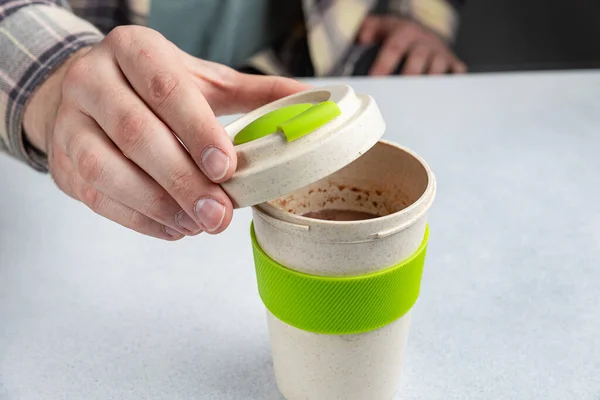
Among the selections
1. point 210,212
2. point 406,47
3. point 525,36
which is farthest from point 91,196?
point 525,36

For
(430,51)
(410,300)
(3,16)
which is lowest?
(430,51)

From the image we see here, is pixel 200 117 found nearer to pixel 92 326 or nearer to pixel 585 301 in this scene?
pixel 92 326

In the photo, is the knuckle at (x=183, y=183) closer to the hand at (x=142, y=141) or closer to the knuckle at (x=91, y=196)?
the hand at (x=142, y=141)

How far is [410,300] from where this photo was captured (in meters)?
0.56

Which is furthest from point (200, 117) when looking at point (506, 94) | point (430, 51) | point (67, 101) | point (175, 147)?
point (430, 51)

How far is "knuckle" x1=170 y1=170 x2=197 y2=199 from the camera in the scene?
0.52 meters

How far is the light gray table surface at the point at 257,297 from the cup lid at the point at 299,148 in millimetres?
218

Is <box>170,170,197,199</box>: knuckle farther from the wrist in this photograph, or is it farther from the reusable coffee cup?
the wrist

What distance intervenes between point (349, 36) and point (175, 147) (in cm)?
81

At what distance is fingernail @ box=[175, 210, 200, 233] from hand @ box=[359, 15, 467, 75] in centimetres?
90

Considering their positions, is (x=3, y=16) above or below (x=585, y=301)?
above

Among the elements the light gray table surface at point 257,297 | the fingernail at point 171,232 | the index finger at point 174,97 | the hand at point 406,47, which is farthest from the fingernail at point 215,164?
the hand at point 406,47

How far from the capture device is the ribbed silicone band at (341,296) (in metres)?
0.52

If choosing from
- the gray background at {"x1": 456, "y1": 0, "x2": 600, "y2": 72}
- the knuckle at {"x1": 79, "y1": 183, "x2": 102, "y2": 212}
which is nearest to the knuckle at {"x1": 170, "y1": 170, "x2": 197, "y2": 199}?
the knuckle at {"x1": 79, "y1": 183, "x2": 102, "y2": 212}
